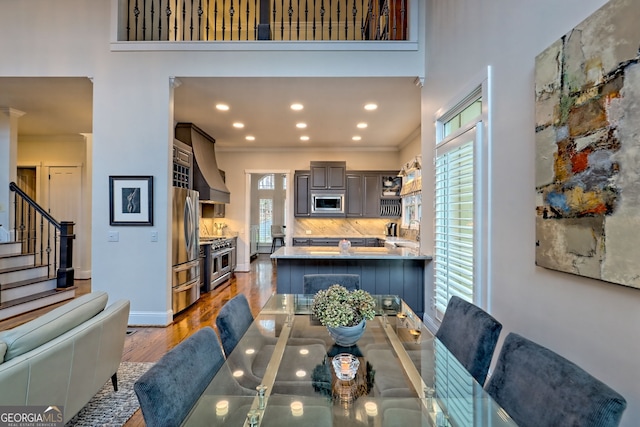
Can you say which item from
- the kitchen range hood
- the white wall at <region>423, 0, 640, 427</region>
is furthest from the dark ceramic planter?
the kitchen range hood

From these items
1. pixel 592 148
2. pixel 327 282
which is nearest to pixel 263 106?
pixel 327 282

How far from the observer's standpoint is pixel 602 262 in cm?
125

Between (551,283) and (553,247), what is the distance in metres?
0.21

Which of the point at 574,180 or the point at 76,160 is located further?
the point at 76,160

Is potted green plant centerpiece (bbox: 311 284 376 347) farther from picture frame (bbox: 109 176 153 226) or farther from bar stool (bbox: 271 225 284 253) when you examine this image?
bar stool (bbox: 271 225 284 253)

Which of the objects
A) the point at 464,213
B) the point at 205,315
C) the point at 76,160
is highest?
the point at 76,160

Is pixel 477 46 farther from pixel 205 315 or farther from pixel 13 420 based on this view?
pixel 205 315

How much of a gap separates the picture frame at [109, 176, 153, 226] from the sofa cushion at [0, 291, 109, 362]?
1803mm

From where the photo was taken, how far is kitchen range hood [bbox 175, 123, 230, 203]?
5.59m

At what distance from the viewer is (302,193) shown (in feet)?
23.5

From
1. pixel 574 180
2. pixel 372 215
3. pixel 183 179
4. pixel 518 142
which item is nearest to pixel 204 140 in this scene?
pixel 183 179

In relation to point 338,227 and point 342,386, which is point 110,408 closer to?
point 342,386

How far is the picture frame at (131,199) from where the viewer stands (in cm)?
381

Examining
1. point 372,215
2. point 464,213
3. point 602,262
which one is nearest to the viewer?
point 602,262
